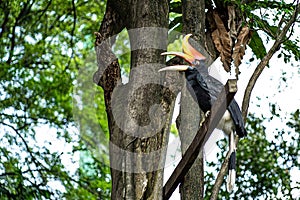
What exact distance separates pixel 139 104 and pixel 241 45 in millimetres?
939

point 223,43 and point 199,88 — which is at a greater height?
point 223,43

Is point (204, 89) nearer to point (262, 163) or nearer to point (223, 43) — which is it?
point (223, 43)

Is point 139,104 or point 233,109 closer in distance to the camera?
point 139,104

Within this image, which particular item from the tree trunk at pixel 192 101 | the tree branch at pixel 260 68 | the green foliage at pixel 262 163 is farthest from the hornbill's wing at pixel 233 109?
the green foliage at pixel 262 163

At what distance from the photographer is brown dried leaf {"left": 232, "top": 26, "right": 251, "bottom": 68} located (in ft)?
14.0

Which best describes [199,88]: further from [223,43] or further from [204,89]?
[223,43]

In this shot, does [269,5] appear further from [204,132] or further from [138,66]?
[204,132]

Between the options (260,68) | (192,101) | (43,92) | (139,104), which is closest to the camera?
(139,104)

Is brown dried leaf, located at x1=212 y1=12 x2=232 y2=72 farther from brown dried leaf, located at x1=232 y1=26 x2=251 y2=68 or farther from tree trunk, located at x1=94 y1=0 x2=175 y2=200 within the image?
tree trunk, located at x1=94 y1=0 x2=175 y2=200

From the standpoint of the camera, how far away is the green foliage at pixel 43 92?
760cm

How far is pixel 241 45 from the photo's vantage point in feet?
14.1

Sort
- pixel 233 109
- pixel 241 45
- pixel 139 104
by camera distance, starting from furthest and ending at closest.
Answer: pixel 241 45, pixel 233 109, pixel 139 104

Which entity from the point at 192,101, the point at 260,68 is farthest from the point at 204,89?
the point at 260,68

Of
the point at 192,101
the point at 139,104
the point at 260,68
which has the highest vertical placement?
the point at 260,68
